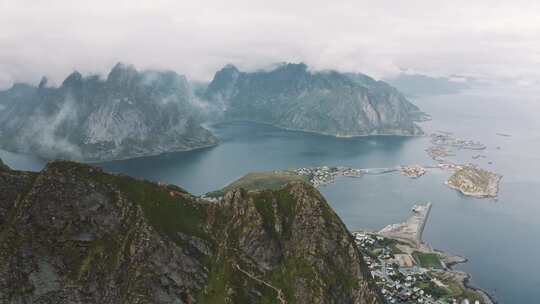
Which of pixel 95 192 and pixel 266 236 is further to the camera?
pixel 266 236

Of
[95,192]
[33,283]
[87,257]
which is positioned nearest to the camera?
[33,283]

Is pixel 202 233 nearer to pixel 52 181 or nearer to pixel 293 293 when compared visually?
pixel 293 293

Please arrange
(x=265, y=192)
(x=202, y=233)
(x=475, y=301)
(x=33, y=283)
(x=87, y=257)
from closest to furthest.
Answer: (x=33, y=283)
(x=87, y=257)
(x=202, y=233)
(x=265, y=192)
(x=475, y=301)

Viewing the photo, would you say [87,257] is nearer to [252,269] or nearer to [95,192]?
[95,192]

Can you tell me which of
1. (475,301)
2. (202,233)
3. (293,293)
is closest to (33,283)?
(202,233)

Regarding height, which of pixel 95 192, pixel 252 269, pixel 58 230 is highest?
pixel 95 192

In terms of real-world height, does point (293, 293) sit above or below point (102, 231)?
below
